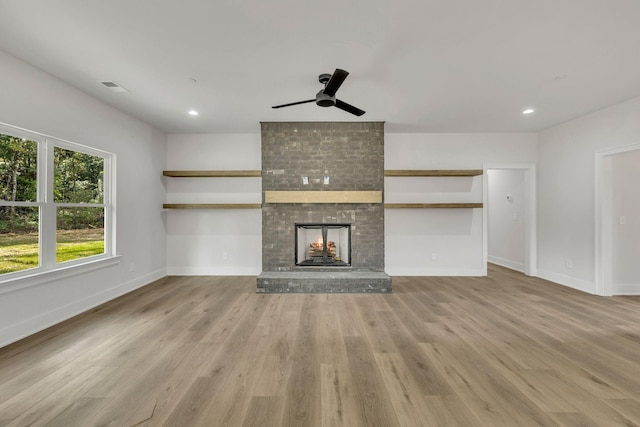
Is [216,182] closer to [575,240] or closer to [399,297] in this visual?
[399,297]

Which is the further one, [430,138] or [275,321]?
[430,138]

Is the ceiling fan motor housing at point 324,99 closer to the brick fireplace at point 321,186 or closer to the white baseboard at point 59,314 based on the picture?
the brick fireplace at point 321,186

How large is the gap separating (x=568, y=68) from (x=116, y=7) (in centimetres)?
389

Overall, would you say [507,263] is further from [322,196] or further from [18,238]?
[18,238]

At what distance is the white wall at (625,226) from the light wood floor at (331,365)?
647mm

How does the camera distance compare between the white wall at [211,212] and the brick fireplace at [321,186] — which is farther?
the white wall at [211,212]

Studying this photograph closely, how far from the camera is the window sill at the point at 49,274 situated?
2400 mm

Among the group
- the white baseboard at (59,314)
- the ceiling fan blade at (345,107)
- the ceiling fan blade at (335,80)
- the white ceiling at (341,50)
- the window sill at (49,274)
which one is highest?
the white ceiling at (341,50)

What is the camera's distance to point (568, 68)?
262 centimetres

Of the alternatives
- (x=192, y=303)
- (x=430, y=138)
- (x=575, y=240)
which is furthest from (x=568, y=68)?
(x=192, y=303)

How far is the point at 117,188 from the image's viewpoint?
3.78m

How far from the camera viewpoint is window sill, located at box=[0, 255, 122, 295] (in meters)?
2.40

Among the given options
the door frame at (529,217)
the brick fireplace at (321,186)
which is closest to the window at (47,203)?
the brick fireplace at (321,186)

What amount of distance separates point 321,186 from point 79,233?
128 inches
